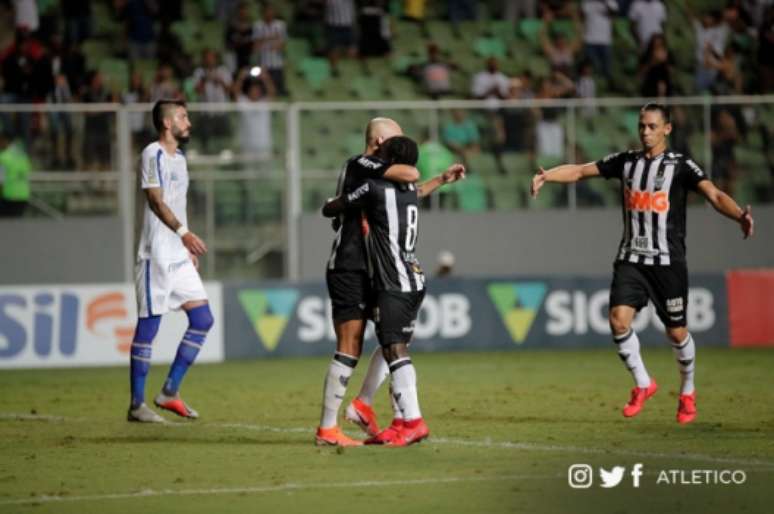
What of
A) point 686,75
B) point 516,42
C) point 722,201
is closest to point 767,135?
point 686,75

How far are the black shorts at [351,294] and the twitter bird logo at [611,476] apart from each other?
2264 millimetres

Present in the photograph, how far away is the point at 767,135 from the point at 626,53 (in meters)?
3.91

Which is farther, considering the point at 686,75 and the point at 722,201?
the point at 686,75

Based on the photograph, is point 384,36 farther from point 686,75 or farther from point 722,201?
point 722,201

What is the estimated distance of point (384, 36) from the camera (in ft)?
89.5

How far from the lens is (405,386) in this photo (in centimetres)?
1084

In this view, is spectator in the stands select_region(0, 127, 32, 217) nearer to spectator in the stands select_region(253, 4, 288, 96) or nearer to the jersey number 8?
spectator in the stands select_region(253, 4, 288, 96)

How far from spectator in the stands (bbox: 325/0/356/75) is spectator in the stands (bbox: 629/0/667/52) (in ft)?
14.8

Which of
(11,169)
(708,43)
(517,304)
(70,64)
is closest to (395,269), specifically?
(517,304)

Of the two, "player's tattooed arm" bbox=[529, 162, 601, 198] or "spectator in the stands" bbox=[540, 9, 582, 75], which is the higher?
"spectator in the stands" bbox=[540, 9, 582, 75]

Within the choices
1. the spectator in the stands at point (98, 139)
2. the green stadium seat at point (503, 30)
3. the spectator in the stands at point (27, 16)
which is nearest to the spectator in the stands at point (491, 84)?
the green stadium seat at point (503, 30)

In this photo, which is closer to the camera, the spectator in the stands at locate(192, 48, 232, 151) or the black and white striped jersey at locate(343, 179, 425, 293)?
the black and white striped jersey at locate(343, 179, 425, 293)

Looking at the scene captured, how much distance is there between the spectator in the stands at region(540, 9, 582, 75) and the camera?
26.0 meters

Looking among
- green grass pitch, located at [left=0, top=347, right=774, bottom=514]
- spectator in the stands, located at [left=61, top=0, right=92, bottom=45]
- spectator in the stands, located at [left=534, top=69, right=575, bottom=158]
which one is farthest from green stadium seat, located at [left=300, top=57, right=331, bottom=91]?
green grass pitch, located at [left=0, top=347, right=774, bottom=514]
